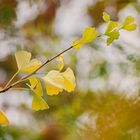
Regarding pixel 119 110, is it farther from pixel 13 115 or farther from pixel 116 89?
pixel 13 115

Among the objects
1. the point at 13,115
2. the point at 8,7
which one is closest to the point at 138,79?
the point at 8,7

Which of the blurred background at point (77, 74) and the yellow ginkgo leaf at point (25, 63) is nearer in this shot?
the yellow ginkgo leaf at point (25, 63)

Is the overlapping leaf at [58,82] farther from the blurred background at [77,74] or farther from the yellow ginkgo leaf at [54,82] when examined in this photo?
the blurred background at [77,74]

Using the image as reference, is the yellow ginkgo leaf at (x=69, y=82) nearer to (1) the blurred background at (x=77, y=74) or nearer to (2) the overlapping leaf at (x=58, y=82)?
Result: (2) the overlapping leaf at (x=58, y=82)

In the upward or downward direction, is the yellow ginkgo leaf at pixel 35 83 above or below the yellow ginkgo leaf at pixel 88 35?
below

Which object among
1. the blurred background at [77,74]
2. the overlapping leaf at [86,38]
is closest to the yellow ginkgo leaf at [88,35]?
the overlapping leaf at [86,38]

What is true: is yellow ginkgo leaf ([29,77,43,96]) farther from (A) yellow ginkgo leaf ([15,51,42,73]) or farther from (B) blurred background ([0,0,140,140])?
(B) blurred background ([0,0,140,140])

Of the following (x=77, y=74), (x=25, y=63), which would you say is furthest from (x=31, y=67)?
(x=77, y=74)
